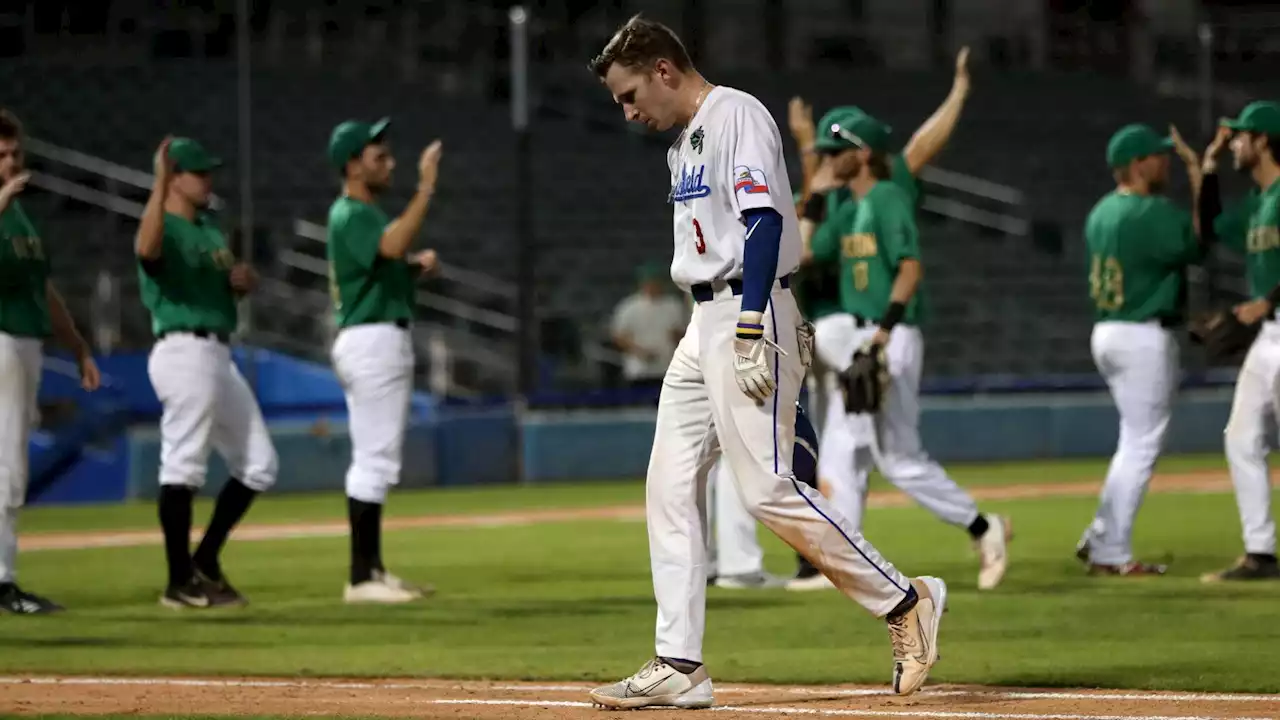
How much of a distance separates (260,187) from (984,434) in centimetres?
920

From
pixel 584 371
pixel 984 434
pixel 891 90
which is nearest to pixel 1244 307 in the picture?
pixel 984 434

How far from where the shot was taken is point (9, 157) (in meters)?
9.20

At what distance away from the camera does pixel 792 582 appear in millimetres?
9648

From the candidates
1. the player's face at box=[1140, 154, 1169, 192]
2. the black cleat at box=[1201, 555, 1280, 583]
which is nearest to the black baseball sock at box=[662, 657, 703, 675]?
the black cleat at box=[1201, 555, 1280, 583]

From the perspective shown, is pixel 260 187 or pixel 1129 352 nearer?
pixel 1129 352

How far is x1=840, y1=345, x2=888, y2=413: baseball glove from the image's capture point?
351 inches

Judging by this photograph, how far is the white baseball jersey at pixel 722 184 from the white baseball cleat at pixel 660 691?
1143 millimetres

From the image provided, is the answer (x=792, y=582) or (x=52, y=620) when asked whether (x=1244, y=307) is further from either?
(x=52, y=620)

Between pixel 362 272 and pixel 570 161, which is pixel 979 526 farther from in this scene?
pixel 570 161

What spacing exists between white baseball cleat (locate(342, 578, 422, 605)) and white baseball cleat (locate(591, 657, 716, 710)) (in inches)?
140

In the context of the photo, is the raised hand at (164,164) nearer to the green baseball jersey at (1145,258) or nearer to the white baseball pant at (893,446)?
the white baseball pant at (893,446)

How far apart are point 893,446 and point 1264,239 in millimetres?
1940

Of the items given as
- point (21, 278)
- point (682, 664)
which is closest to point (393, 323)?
point (21, 278)

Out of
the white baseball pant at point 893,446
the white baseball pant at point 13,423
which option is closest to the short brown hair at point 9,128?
the white baseball pant at point 13,423
